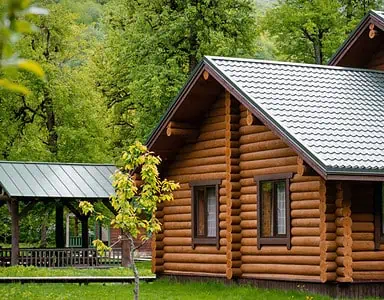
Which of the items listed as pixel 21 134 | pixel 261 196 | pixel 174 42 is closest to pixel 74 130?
pixel 21 134

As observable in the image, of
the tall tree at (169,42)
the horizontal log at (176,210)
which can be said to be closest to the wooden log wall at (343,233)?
the horizontal log at (176,210)

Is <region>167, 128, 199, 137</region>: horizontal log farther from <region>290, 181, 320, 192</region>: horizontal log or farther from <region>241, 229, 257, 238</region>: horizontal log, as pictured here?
<region>290, 181, 320, 192</region>: horizontal log

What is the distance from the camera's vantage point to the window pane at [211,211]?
66.6 ft

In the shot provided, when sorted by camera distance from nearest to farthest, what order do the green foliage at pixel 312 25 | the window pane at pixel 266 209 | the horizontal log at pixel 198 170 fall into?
the window pane at pixel 266 209 → the horizontal log at pixel 198 170 → the green foliage at pixel 312 25

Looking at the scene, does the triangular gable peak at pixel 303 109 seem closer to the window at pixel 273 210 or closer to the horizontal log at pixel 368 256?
the window at pixel 273 210

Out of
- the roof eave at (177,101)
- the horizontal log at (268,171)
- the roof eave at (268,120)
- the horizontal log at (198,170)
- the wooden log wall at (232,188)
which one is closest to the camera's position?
the roof eave at (268,120)

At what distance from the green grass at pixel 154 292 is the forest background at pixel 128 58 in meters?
14.7

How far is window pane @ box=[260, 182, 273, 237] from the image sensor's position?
18.1m

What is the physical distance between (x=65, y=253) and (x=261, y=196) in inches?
562

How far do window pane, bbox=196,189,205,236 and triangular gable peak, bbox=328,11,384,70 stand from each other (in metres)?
4.79

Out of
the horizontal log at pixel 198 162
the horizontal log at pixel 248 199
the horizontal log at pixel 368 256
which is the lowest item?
the horizontal log at pixel 368 256

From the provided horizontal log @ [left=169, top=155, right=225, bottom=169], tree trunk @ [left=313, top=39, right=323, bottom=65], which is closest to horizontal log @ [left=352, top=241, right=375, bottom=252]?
horizontal log @ [left=169, top=155, right=225, bottom=169]

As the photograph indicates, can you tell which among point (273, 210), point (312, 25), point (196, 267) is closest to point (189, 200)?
point (196, 267)

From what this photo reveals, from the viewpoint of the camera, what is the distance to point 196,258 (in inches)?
822
